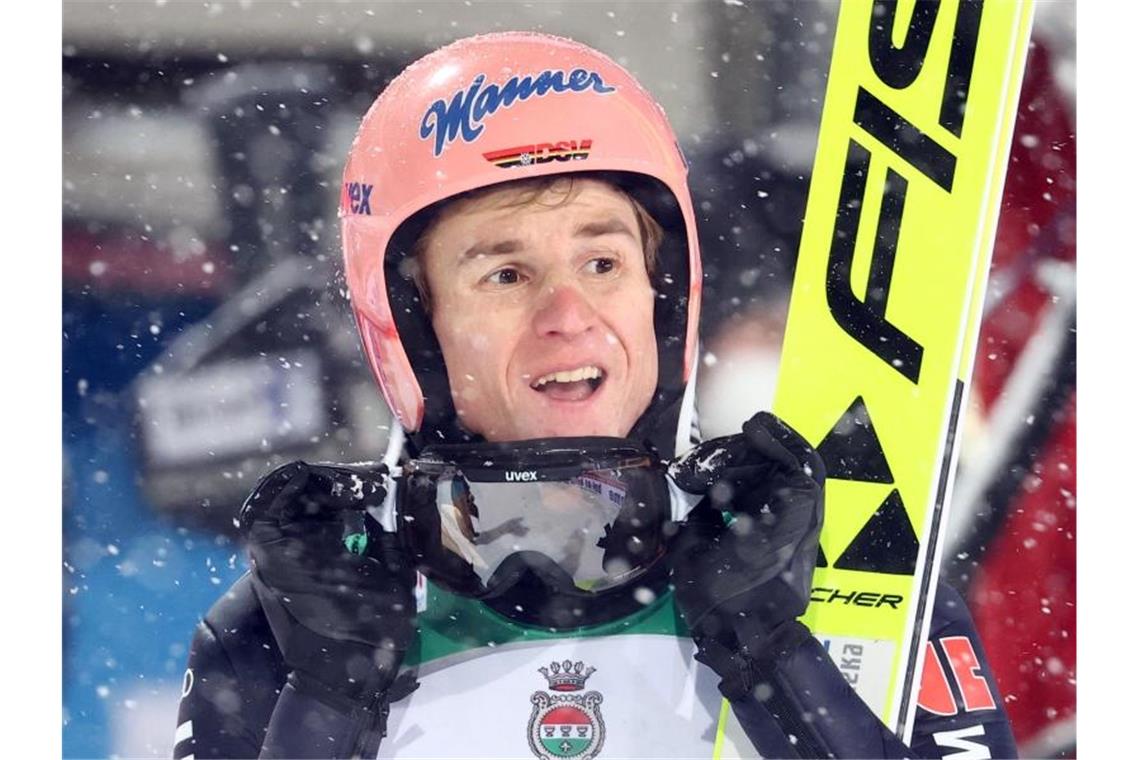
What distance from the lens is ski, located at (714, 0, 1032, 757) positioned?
7.25 feet

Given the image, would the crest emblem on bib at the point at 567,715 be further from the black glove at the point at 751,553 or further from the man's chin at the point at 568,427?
the man's chin at the point at 568,427

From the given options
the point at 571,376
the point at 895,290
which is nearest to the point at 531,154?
the point at 571,376

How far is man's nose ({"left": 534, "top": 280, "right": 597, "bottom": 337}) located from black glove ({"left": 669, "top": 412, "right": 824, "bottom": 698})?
0.28 meters

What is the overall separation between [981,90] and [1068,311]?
0.37 meters

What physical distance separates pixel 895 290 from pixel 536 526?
68 cm

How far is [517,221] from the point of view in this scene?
2.05 metres

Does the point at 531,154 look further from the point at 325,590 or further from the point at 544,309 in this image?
the point at 325,590

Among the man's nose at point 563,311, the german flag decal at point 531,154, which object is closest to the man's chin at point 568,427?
the man's nose at point 563,311

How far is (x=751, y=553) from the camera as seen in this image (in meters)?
2.06

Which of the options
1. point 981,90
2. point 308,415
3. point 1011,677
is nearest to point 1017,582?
point 1011,677

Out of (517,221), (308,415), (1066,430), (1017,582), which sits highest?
(517,221)

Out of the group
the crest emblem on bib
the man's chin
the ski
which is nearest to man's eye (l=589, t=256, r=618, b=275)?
the man's chin

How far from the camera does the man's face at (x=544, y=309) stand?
2.05m

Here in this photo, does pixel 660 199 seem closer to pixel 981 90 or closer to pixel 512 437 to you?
pixel 512 437
